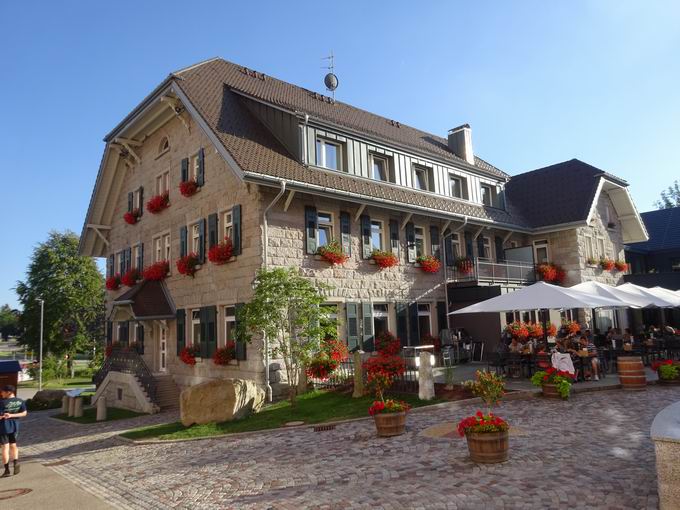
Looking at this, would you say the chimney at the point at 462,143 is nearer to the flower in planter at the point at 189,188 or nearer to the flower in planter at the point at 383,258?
the flower in planter at the point at 383,258

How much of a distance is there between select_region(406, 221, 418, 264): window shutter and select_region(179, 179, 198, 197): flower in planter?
7.82 m

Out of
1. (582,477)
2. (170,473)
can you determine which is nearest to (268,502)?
(170,473)

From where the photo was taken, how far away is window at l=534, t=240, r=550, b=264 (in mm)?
24681

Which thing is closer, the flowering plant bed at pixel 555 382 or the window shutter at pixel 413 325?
the flowering plant bed at pixel 555 382

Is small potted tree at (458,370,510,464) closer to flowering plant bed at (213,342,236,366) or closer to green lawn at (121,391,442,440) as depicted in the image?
green lawn at (121,391,442,440)

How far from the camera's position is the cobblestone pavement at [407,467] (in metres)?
6.04

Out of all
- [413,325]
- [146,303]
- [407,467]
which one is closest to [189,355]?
[146,303]

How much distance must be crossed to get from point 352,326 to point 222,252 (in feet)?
15.7

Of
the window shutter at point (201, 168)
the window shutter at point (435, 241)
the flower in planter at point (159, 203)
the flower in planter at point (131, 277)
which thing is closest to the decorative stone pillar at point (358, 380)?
the window shutter at point (435, 241)

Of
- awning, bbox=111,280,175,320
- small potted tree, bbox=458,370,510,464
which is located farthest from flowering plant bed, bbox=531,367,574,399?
awning, bbox=111,280,175,320

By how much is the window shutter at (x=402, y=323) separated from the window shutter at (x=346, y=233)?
9.45 ft

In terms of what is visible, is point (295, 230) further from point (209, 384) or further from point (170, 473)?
point (170, 473)

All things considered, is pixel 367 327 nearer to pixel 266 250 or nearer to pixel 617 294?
pixel 266 250

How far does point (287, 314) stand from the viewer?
46.2 feet
